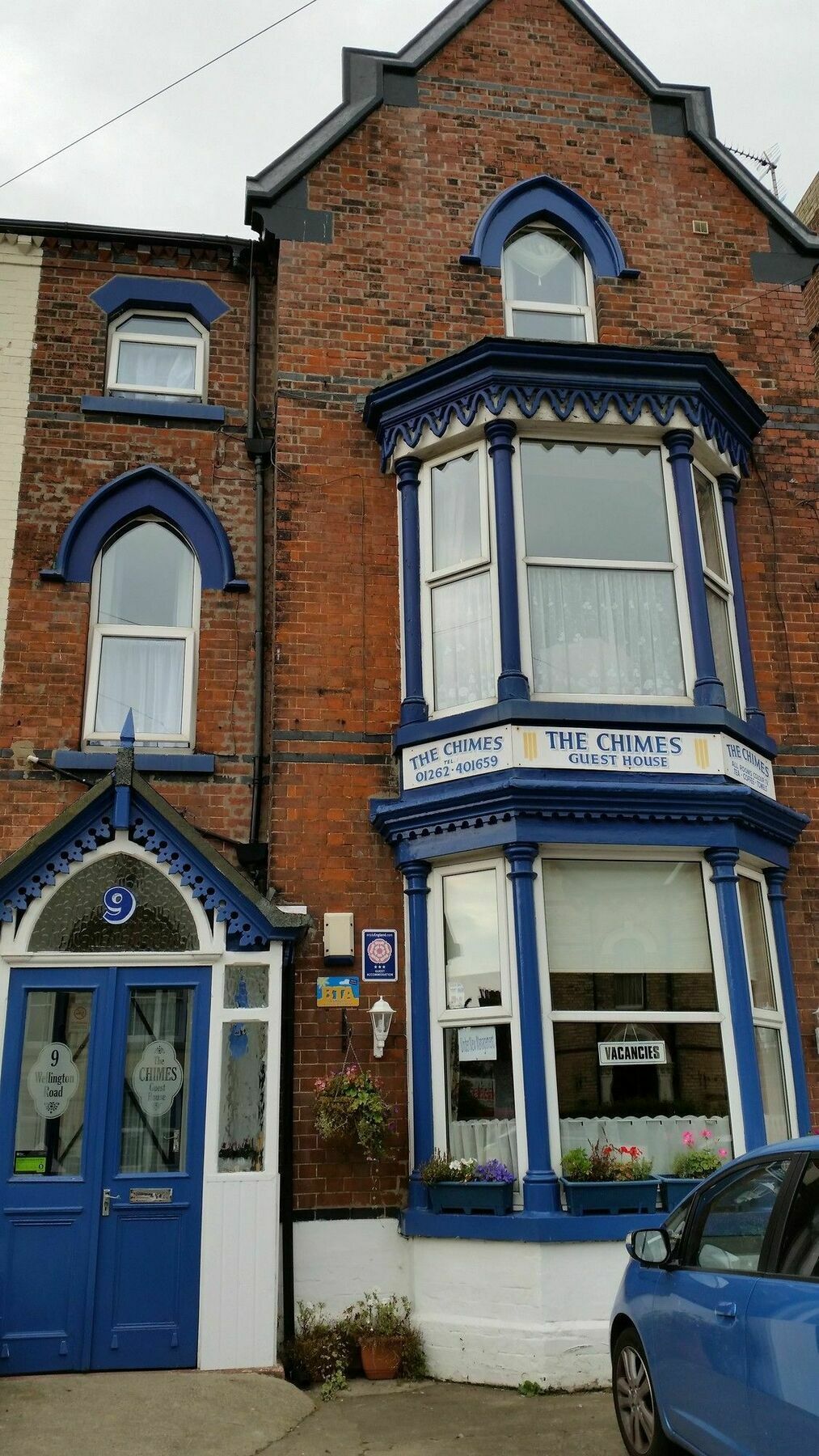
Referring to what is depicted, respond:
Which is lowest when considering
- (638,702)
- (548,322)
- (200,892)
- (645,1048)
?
(645,1048)

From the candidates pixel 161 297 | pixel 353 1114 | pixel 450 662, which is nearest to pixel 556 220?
pixel 161 297

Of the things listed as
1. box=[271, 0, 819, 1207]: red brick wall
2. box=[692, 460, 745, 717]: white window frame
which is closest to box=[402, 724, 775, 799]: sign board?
box=[271, 0, 819, 1207]: red brick wall

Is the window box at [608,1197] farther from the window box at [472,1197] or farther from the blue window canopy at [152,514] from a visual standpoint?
the blue window canopy at [152,514]

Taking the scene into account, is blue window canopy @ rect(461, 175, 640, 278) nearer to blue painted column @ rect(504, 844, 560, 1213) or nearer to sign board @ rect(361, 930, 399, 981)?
blue painted column @ rect(504, 844, 560, 1213)

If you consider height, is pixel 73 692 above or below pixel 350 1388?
above

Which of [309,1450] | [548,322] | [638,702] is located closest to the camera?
[309,1450]

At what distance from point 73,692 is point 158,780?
1.00m

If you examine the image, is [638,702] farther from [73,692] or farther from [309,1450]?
[309,1450]

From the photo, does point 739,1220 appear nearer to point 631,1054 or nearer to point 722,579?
point 631,1054

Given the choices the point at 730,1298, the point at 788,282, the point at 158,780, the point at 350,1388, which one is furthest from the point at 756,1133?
the point at 788,282

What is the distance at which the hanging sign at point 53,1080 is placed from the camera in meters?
7.68

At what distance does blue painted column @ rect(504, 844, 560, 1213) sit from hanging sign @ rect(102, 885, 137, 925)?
2581 mm

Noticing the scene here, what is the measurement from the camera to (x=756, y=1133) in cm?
792

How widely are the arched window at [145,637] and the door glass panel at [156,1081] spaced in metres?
2.19
